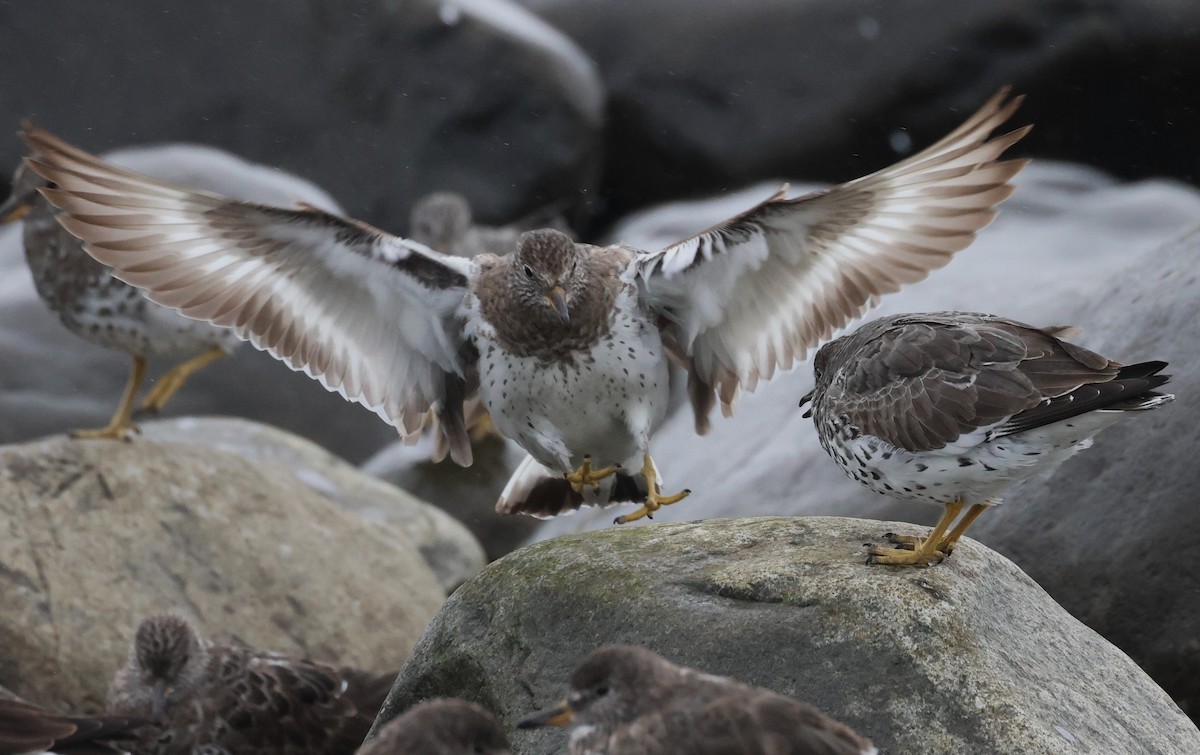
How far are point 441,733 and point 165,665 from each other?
3592 millimetres

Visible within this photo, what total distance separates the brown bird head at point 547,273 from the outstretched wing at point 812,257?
37 cm

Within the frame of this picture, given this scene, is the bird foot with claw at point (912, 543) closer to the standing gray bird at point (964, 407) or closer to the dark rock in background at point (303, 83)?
the standing gray bird at point (964, 407)

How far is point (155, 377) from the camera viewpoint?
46.9ft

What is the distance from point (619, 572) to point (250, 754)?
2.48 meters

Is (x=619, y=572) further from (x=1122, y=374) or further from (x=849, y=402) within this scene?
(x=1122, y=374)

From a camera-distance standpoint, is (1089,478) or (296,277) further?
(1089,478)

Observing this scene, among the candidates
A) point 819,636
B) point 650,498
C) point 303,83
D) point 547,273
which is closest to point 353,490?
point 650,498

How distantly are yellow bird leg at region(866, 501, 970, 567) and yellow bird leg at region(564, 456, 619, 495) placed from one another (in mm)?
2130

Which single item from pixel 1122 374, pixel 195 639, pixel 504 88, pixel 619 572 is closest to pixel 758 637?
pixel 619 572

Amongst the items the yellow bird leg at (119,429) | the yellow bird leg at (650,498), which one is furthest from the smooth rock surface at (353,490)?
the yellow bird leg at (650,498)

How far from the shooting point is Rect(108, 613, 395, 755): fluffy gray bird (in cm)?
717

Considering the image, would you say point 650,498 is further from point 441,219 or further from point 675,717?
point 441,219

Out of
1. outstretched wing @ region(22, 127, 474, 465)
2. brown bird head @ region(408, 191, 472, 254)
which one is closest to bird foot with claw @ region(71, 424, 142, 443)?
outstretched wing @ region(22, 127, 474, 465)

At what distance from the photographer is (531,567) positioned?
19.7 feet
